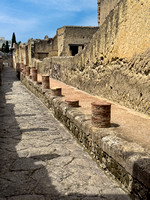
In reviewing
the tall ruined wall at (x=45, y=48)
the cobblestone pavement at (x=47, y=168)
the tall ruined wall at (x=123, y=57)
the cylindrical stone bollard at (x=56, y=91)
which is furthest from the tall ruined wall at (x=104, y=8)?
the cobblestone pavement at (x=47, y=168)

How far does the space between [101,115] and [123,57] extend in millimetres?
1930

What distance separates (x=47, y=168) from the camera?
3.08 meters

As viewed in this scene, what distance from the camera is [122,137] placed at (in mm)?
2928

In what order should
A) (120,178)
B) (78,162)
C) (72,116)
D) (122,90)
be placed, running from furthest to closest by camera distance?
(122,90) < (72,116) < (78,162) < (120,178)

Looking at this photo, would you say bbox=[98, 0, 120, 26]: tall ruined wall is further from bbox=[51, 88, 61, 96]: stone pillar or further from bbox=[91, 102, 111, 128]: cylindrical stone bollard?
bbox=[91, 102, 111, 128]: cylindrical stone bollard

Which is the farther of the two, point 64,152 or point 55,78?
point 55,78

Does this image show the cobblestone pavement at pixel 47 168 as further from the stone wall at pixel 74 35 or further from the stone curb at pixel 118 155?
the stone wall at pixel 74 35

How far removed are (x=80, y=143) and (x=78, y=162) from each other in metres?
0.76

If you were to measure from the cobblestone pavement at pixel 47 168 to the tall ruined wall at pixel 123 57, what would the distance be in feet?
5.02

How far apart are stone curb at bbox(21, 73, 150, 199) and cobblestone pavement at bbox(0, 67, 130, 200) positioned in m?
0.15

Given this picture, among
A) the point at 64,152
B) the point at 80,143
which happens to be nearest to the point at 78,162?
the point at 64,152

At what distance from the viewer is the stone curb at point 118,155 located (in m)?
2.15

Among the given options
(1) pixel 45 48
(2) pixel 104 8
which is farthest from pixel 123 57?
(1) pixel 45 48

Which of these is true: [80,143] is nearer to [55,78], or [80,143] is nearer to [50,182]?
[50,182]
